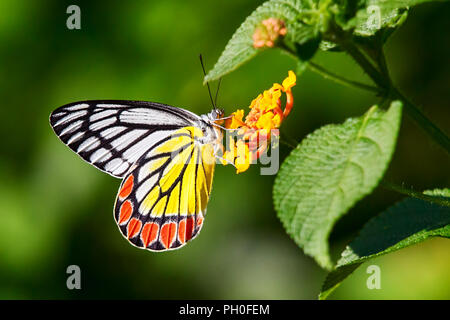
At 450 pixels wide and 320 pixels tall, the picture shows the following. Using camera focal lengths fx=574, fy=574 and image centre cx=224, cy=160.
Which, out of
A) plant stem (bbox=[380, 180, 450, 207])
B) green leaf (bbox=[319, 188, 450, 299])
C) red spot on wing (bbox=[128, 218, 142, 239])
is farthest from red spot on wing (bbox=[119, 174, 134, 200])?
plant stem (bbox=[380, 180, 450, 207])

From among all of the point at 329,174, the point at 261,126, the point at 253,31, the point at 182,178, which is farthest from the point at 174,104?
the point at 329,174

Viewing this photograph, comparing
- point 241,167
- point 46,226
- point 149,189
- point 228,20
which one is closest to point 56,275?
point 46,226

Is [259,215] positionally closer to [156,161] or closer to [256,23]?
[156,161]

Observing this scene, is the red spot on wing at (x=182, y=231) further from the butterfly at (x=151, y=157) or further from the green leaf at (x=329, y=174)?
the green leaf at (x=329, y=174)

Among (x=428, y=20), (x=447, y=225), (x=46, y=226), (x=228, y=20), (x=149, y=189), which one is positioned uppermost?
(x=228, y=20)

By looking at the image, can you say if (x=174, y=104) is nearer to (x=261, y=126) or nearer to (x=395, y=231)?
(x=261, y=126)

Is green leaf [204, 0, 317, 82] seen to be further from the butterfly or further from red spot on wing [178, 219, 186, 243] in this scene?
red spot on wing [178, 219, 186, 243]
